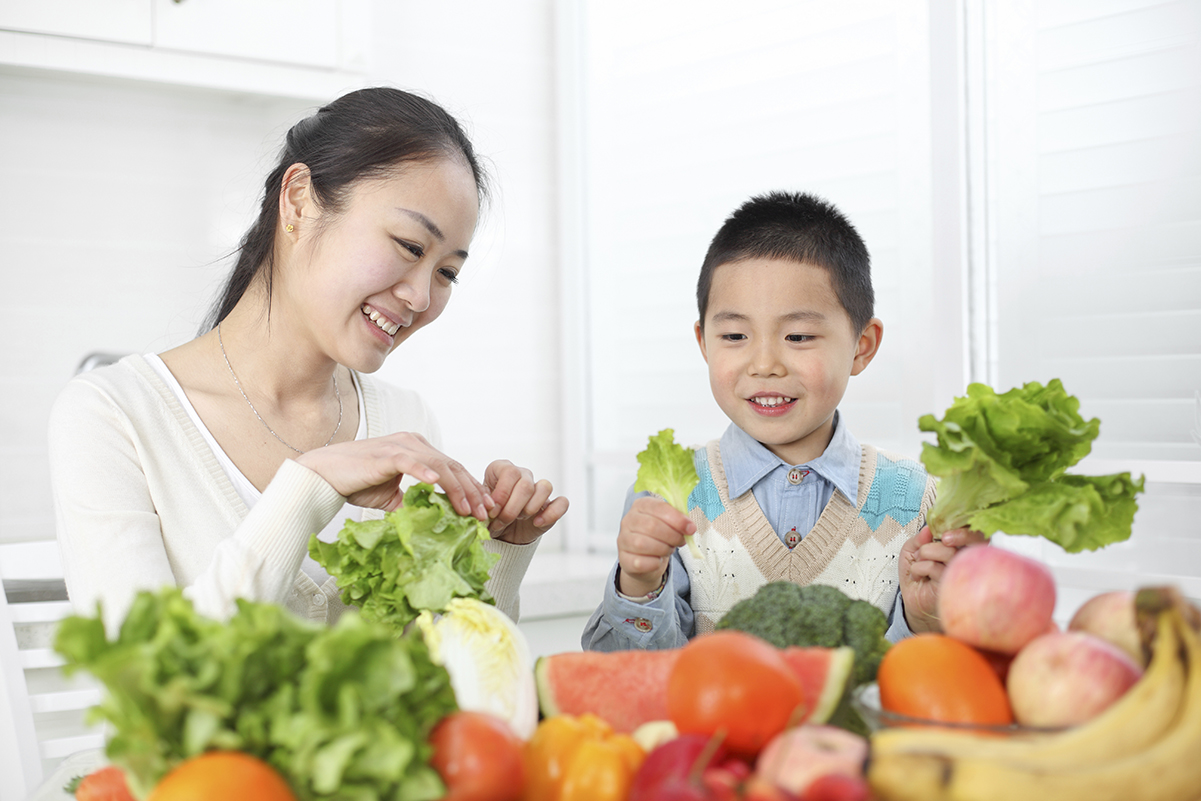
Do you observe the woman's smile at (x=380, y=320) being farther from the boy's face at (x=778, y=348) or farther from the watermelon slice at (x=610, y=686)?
the watermelon slice at (x=610, y=686)

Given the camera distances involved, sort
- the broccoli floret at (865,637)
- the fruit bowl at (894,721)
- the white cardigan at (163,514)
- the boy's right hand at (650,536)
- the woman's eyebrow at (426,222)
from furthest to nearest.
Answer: the woman's eyebrow at (426,222) → the white cardigan at (163,514) → the boy's right hand at (650,536) → the broccoli floret at (865,637) → the fruit bowl at (894,721)

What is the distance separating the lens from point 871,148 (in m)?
2.57

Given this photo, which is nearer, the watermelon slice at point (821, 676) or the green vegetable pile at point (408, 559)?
the watermelon slice at point (821, 676)

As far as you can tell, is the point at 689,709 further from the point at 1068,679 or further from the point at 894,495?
the point at 894,495

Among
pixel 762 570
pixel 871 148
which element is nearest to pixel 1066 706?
pixel 762 570

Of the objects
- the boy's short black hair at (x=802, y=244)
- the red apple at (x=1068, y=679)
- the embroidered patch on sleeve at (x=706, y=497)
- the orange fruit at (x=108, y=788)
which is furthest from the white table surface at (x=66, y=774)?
the boy's short black hair at (x=802, y=244)

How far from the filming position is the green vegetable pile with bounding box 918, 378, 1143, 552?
89cm

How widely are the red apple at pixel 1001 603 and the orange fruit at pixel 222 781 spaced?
0.47 m

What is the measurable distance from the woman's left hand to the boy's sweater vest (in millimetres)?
327

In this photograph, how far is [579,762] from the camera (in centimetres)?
60

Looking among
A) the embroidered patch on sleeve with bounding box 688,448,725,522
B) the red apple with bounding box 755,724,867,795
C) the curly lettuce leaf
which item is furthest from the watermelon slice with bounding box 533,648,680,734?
the embroidered patch on sleeve with bounding box 688,448,725,522

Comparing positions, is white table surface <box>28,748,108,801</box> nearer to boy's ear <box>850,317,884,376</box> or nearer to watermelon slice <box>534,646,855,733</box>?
watermelon slice <box>534,646,855,733</box>

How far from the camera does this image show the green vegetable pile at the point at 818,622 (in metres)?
0.81

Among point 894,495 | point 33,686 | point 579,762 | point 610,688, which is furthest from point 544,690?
point 33,686
